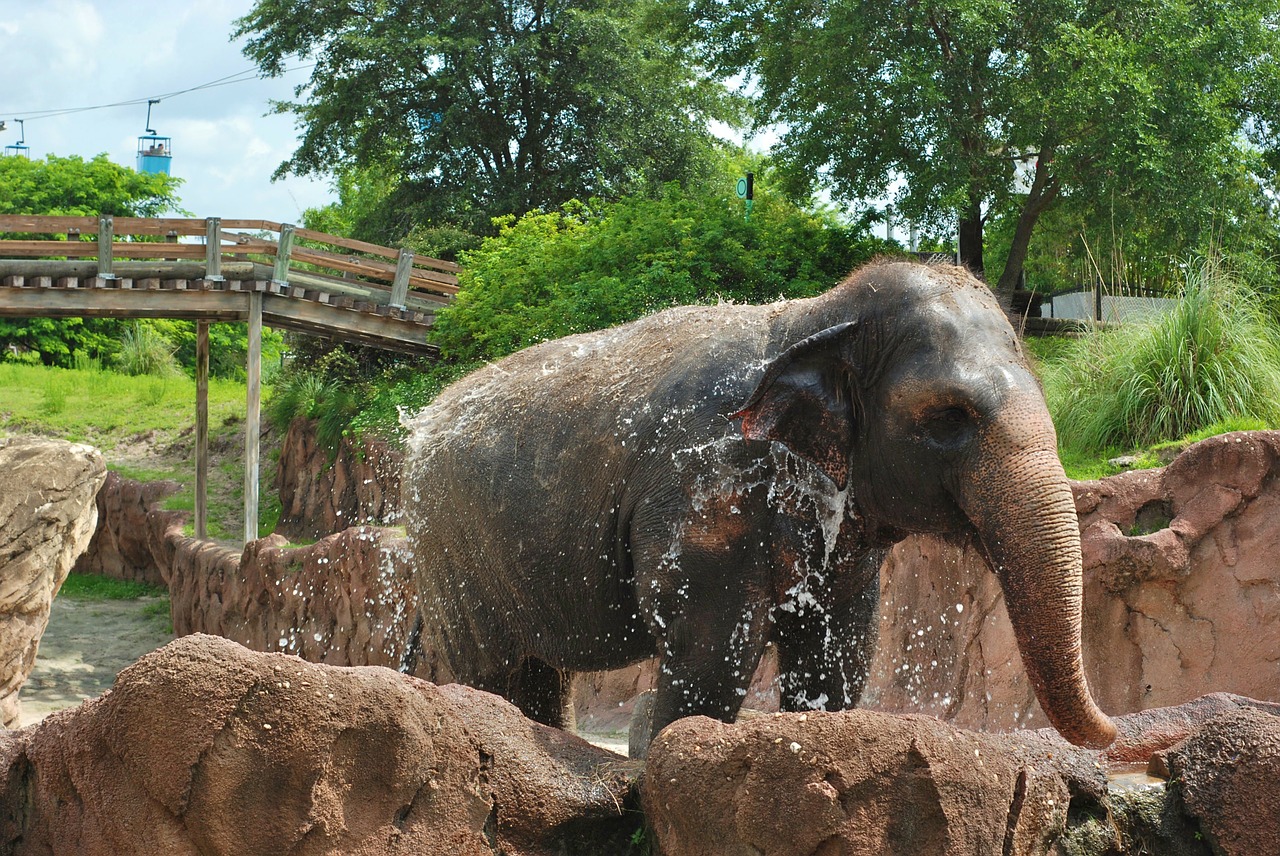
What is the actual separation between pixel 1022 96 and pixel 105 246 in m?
10.7

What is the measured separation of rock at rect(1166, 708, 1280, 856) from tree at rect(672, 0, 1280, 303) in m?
9.07

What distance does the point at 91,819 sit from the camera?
3.13 metres

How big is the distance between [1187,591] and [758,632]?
3.62m

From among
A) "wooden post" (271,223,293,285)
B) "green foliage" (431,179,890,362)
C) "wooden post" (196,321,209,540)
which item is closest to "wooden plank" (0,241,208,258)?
"wooden post" (271,223,293,285)

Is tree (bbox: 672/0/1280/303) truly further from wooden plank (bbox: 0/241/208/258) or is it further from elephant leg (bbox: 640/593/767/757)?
elephant leg (bbox: 640/593/767/757)

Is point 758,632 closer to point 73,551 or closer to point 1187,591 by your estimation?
point 1187,591

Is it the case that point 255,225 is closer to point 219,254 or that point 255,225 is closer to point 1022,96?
point 219,254

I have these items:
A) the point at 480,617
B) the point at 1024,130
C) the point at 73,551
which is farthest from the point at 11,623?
the point at 1024,130

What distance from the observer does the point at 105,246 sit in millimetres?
16469

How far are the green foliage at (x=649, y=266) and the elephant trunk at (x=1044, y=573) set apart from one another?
7592mm

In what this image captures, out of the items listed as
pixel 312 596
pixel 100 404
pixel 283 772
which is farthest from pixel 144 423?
pixel 283 772

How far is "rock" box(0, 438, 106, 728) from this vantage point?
9070mm

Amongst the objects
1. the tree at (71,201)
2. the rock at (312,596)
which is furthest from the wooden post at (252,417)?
the tree at (71,201)

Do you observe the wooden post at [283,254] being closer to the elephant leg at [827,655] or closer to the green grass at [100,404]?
the green grass at [100,404]
